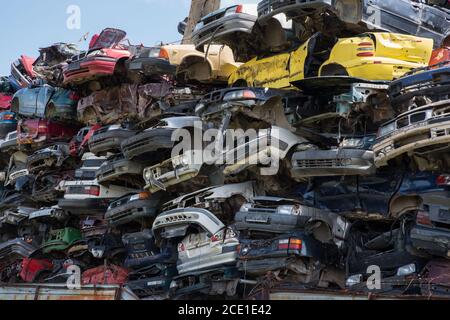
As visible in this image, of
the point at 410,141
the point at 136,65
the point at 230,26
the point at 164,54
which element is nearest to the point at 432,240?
the point at 410,141

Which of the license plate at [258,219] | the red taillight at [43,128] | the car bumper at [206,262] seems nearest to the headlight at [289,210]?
the license plate at [258,219]

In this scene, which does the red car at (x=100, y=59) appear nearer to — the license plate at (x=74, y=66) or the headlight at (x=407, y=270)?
the license plate at (x=74, y=66)

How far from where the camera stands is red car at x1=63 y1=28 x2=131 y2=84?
25.7 meters

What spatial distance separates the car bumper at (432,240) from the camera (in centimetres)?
1454

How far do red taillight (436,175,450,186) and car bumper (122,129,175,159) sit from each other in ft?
23.3

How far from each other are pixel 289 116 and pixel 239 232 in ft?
9.40

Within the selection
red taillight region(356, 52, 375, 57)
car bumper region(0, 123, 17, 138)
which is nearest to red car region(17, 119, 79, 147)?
car bumper region(0, 123, 17, 138)

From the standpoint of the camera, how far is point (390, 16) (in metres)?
19.4

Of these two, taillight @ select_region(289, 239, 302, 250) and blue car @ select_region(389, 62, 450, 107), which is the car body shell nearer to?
blue car @ select_region(389, 62, 450, 107)

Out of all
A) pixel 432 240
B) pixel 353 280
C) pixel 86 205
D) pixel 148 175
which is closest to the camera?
pixel 432 240

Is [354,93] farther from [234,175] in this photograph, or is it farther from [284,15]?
[284,15]

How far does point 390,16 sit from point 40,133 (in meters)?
12.8

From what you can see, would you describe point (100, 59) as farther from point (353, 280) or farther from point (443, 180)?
point (443, 180)

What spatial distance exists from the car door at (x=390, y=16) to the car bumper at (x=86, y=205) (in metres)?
8.14
